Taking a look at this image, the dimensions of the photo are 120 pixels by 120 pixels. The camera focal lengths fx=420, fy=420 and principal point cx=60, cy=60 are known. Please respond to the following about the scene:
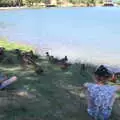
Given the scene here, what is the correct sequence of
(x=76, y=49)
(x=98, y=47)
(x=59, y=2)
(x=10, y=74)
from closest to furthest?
1. (x=10, y=74)
2. (x=76, y=49)
3. (x=98, y=47)
4. (x=59, y=2)

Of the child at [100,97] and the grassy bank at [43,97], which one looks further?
the grassy bank at [43,97]

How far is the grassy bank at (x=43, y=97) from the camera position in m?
6.00

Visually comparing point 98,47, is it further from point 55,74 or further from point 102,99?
point 102,99

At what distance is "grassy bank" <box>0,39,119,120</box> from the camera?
19.7ft

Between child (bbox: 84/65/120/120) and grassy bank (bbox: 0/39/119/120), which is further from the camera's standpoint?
grassy bank (bbox: 0/39/119/120)

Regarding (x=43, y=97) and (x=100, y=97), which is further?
(x=43, y=97)

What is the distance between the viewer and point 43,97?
686 cm

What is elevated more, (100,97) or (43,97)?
(100,97)

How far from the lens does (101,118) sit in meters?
5.53

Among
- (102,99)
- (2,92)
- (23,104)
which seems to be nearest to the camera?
(102,99)

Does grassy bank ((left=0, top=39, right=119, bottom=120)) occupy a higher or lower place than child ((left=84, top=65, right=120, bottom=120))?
lower

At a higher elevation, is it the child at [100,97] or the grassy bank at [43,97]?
the child at [100,97]

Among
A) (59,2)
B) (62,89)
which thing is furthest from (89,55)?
(59,2)

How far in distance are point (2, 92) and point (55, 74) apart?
2.35 metres
